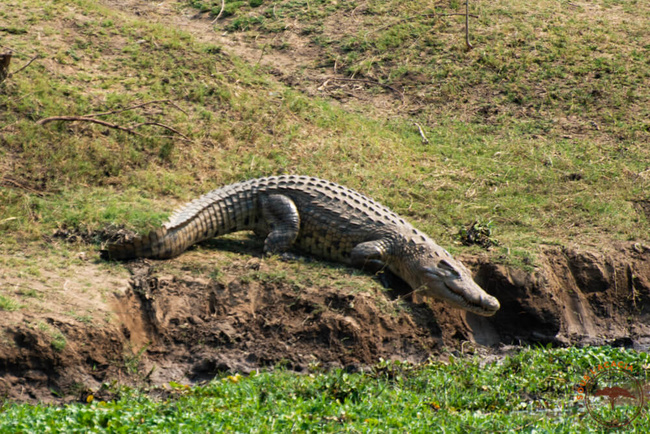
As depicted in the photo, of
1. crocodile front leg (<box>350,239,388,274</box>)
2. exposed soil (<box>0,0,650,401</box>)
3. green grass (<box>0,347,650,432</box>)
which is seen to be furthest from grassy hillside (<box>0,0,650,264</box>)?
green grass (<box>0,347,650,432</box>)

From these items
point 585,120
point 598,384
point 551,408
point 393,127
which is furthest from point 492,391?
point 585,120

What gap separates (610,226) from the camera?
30.3ft

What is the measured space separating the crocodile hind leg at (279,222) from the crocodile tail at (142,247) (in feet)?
3.61

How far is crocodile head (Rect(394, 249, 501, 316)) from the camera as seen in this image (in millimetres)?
7492

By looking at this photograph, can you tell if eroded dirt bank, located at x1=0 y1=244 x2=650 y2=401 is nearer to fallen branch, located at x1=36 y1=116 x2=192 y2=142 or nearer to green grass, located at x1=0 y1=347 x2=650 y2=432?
green grass, located at x1=0 y1=347 x2=650 y2=432

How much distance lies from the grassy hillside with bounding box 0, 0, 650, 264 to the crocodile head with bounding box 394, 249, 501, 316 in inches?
39.3

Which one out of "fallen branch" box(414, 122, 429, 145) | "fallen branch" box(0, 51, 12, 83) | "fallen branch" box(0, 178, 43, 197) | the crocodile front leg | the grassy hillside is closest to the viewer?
the crocodile front leg

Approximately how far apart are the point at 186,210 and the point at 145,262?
0.81m

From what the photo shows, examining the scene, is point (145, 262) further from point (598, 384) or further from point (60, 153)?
point (598, 384)

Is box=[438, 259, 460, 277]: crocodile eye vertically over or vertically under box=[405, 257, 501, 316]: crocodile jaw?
over

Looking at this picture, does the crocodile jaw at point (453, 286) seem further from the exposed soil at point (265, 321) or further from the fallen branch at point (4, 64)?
the fallen branch at point (4, 64)

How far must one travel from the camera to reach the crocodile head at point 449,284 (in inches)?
295

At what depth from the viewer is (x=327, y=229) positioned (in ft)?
26.8

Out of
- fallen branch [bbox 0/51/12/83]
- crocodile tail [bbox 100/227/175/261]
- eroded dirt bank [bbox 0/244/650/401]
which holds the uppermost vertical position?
fallen branch [bbox 0/51/12/83]
